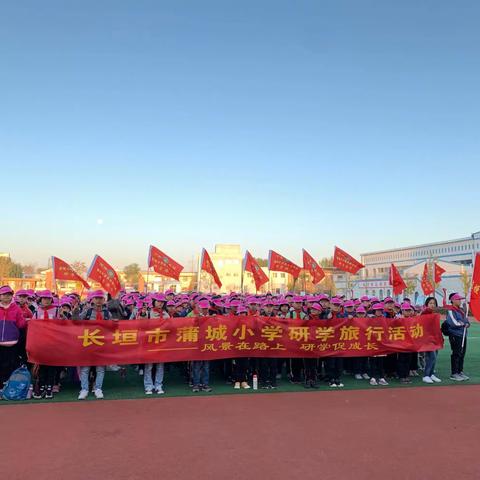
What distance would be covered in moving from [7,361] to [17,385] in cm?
60

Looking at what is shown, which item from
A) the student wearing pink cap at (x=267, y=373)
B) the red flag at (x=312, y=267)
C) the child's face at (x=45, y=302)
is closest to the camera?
the child's face at (x=45, y=302)

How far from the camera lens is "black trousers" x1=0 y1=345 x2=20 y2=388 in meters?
7.34

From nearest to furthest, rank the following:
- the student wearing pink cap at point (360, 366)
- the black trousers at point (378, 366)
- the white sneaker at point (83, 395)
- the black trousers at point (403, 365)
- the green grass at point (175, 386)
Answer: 1. the white sneaker at point (83, 395)
2. the green grass at point (175, 386)
3. the black trousers at point (378, 366)
4. the black trousers at point (403, 365)
5. the student wearing pink cap at point (360, 366)

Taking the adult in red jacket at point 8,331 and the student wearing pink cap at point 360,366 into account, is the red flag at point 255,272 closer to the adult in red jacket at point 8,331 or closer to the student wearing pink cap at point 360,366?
the student wearing pink cap at point 360,366

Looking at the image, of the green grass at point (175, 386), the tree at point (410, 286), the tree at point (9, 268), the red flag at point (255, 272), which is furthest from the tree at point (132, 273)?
the green grass at point (175, 386)

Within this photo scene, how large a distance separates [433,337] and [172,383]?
5.39m

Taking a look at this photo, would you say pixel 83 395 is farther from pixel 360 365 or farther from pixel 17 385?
pixel 360 365

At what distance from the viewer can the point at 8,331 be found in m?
7.19

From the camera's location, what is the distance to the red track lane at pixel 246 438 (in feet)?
14.6

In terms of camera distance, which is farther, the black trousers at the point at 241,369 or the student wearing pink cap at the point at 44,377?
the black trousers at the point at 241,369

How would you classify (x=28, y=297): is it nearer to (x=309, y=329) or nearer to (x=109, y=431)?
(x=109, y=431)

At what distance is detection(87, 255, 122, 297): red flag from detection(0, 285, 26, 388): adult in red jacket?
3.50 metres

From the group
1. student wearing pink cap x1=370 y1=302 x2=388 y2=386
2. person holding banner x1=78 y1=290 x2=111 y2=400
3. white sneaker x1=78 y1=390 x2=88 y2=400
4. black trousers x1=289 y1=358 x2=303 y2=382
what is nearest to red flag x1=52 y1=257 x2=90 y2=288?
person holding banner x1=78 y1=290 x2=111 y2=400

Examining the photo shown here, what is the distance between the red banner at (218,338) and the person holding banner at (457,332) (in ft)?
0.88
